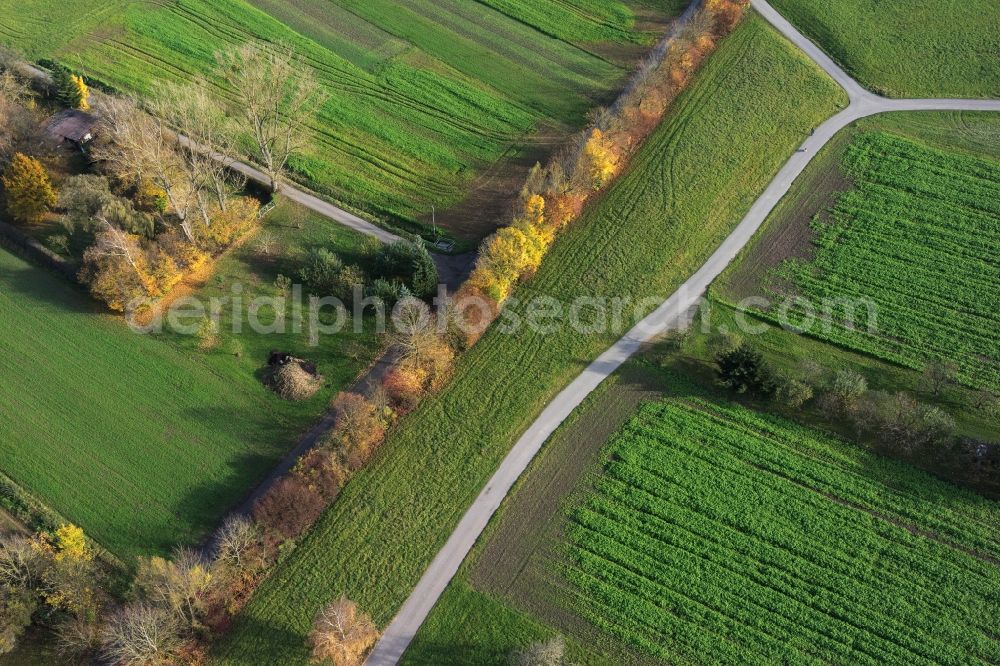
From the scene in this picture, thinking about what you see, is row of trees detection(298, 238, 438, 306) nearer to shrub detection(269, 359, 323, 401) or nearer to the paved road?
the paved road

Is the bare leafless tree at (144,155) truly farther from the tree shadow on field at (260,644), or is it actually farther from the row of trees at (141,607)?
the tree shadow on field at (260,644)

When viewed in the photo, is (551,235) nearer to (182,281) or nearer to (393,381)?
(393,381)

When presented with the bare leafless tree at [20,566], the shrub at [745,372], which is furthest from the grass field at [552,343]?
the bare leafless tree at [20,566]

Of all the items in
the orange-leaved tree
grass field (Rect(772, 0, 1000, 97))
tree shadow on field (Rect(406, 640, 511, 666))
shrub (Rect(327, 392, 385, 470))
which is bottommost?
tree shadow on field (Rect(406, 640, 511, 666))

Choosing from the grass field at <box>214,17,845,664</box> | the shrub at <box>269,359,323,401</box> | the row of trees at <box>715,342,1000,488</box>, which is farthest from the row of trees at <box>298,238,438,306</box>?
the row of trees at <box>715,342,1000,488</box>

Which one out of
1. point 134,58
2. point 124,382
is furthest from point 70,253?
point 134,58

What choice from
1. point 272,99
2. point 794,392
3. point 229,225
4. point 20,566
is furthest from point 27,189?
point 794,392
